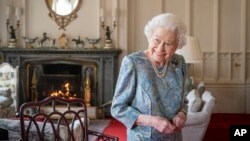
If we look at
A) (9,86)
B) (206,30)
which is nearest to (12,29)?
(9,86)

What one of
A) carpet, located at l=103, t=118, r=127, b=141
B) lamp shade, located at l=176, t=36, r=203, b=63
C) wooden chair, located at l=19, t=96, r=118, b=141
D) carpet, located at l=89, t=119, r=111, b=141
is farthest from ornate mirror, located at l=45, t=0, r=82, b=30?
wooden chair, located at l=19, t=96, r=118, b=141

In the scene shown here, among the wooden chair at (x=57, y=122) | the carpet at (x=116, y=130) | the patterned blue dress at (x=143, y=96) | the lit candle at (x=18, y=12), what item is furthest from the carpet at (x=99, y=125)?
the patterned blue dress at (x=143, y=96)

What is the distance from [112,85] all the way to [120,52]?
0.61m

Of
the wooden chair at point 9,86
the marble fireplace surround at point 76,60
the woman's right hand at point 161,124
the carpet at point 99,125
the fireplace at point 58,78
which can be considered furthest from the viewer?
the fireplace at point 58,78

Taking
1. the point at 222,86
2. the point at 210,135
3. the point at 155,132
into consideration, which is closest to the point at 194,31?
the point at 222,86

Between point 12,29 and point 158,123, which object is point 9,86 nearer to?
point 12,29

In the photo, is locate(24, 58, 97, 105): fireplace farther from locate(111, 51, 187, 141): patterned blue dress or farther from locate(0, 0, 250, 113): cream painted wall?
locate(111, 51, 187, 141): patterned blue dress

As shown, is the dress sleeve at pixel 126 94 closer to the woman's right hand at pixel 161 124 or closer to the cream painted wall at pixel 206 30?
the woman's right hand at pixel 161 124

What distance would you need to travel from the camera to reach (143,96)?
1.70m

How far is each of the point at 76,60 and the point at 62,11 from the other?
939 mm

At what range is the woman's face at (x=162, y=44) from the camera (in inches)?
67.9

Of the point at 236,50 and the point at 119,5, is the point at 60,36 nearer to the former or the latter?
the point at 119,5

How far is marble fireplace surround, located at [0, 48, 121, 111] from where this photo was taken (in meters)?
6.86

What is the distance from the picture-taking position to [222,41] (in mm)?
7219
